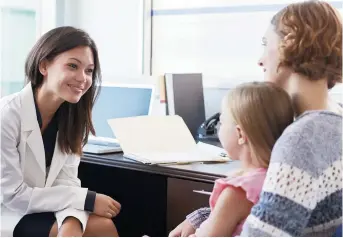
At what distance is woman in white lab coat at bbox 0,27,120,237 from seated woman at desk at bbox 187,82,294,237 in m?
0.65

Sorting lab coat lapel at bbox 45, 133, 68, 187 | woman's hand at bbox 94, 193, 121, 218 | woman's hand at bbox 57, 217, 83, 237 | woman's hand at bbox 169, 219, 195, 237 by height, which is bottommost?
woman's hand at bbox 57, 217, 83, 237

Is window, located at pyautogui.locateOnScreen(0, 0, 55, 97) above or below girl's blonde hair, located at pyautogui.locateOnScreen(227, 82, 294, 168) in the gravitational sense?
above

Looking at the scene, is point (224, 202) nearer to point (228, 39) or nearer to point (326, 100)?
point (326, 100)

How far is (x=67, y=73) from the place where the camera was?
1.72 meters

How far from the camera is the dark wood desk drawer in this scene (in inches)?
66.1

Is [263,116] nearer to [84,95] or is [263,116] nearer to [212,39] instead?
[84,95]

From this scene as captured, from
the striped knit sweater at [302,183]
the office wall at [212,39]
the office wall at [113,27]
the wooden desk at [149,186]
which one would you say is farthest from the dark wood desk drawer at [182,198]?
the office wall at [113,27]

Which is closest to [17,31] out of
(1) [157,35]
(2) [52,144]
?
(1) [157,35]

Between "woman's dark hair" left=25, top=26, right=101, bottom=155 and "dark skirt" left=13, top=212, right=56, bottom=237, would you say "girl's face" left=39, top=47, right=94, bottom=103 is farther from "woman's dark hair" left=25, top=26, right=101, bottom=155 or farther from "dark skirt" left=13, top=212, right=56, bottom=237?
"dark skirt" left=13, top=212, right=56, bottom=237

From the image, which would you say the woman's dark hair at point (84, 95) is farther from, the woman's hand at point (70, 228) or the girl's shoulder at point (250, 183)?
the girl's shoulder at point (250, 183)

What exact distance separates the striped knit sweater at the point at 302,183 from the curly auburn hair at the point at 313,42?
143 mm

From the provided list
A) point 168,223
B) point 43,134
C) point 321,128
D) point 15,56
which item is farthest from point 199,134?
point 321,128

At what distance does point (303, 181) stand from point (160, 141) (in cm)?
105

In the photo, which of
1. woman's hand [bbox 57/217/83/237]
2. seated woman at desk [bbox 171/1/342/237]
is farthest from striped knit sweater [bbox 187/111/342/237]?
woman's hand [bbox 57/217/83/237]
